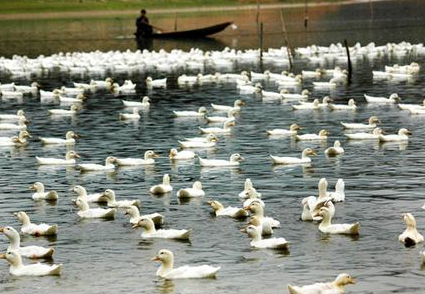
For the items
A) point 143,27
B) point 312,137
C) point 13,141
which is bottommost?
point 13,141

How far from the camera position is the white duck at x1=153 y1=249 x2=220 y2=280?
80.7 feet

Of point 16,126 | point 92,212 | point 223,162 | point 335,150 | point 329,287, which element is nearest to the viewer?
point 329,287

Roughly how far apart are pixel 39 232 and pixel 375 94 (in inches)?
1218

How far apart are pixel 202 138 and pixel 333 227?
15.8 m

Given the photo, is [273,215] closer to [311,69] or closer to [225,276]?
[225,276]

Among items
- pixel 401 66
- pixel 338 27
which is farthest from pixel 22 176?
pixel 338 27

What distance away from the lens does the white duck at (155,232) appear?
27.9m

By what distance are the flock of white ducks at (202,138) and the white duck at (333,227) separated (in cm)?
2

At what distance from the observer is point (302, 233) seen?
28.2 m

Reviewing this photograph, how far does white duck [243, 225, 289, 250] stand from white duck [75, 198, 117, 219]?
475 centimetres

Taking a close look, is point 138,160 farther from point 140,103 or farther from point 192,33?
point 192,33

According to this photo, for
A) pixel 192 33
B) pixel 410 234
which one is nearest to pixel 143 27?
pixel 192 33

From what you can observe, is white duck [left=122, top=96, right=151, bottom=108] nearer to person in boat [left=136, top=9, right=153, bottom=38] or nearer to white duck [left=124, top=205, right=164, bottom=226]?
white duck [left=124, top=205, right=164, bottom=226]

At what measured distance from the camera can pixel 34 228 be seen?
29.1 metres
